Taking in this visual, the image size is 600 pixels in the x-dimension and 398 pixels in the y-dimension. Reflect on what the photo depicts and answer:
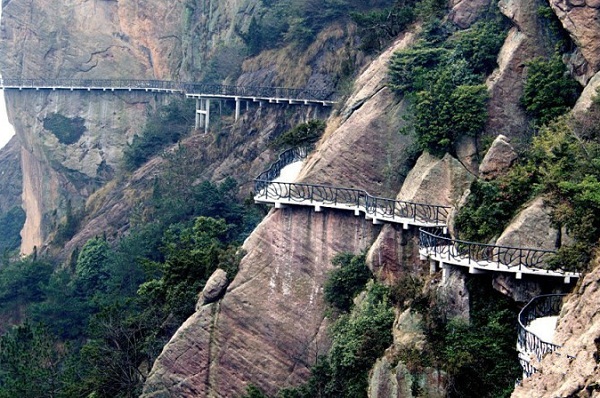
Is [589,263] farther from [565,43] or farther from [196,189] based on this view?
[196,189]

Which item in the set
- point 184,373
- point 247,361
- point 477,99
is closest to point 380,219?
point 477,99

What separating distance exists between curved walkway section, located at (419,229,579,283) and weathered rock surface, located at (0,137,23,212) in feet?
215

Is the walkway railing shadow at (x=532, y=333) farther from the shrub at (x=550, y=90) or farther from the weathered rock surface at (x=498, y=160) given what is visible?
the shrub at (x=550, y=90)

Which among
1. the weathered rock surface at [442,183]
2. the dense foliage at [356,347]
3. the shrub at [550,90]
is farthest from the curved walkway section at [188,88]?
the dense foliage at [356,347]

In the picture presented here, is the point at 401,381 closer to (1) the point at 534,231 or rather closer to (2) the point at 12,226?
(1) the point at 534,231

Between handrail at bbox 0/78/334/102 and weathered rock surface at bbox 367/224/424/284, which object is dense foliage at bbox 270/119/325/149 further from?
handrail at bbox 0/78/334/102

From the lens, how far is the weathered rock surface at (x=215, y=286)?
32969 mm

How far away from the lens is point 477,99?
96.0 feet

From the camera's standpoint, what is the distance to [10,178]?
288 feet

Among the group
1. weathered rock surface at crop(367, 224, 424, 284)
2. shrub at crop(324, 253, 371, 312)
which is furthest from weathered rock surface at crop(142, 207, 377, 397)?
weathered rock surface at crop(367, 224, 424, 284)

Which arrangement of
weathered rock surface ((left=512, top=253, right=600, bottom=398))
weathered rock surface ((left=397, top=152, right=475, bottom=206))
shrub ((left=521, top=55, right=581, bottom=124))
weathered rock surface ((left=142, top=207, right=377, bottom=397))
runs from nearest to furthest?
weathered rock surface ((left=512, top=253, right=600, bottom=398)) → shrub ((left=521, top=55, right=581, bottom=124)) → weathered rock surface ((left=397, top=152, right=475, bottom=206)) → weathered rock surface ((left=142, top=207, right=377, bottom=397))

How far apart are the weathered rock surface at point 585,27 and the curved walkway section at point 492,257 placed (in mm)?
6226

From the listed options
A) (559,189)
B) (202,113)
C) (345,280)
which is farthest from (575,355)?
(202,113)

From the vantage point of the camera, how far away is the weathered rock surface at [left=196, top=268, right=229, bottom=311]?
33.0m
